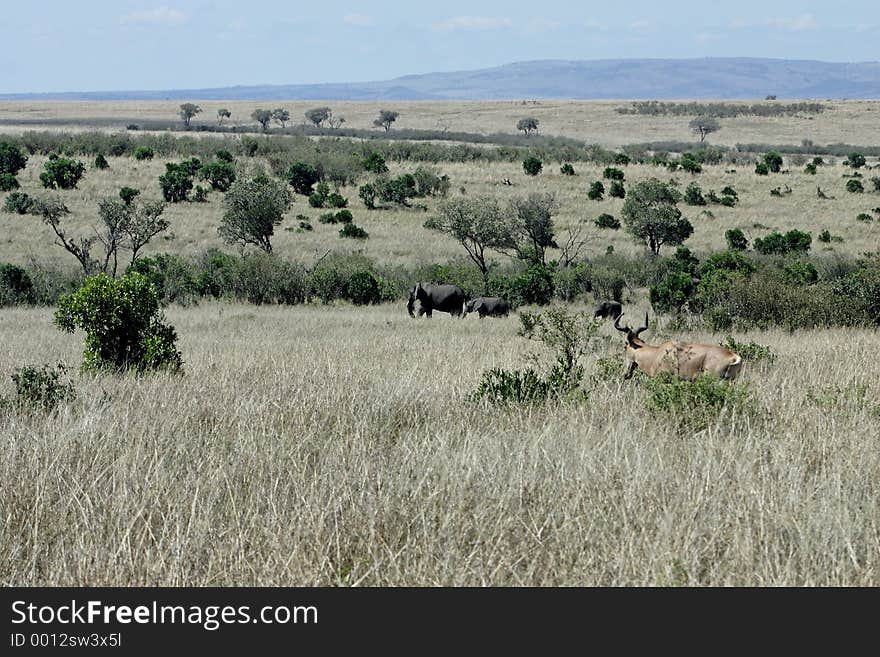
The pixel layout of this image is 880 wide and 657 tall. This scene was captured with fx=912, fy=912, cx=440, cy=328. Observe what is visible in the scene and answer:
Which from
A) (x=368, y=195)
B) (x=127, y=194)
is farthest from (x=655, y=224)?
(x=127, y=194)

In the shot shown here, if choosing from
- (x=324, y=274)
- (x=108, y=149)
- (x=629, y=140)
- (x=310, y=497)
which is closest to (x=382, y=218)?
(x=324, y=274)

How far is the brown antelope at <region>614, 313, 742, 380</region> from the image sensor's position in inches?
367

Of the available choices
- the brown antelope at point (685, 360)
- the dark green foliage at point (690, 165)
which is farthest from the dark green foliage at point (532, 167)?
the brown antelope at point (685, 360)

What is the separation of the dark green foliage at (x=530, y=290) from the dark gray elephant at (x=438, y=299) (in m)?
3.27

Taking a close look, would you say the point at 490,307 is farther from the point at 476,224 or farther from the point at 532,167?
the point at 532,167

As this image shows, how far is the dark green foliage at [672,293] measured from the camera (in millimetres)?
27578

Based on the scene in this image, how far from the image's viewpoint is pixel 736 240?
43.8 meters

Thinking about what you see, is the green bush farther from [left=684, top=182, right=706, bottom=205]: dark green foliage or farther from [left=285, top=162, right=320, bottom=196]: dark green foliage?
[left=285, top=162, right=320, bottom=196]: dark green foliage

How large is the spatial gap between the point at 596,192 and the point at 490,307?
32.2 metres

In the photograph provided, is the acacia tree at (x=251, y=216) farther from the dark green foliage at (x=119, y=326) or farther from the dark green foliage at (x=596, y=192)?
the dark green foliage at (x=119, y=326)

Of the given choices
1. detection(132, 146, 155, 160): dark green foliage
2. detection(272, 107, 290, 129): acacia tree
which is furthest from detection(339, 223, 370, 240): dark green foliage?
detection(272, 107, 290, 129): acacia tree
